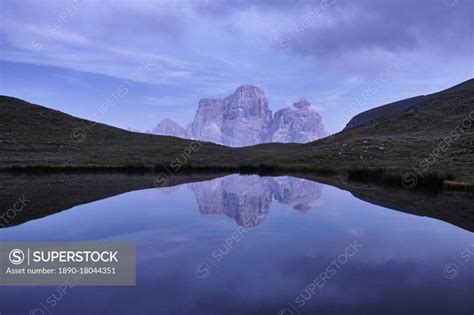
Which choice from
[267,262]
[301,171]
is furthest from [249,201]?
[301,171]

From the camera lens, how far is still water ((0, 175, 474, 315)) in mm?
9852

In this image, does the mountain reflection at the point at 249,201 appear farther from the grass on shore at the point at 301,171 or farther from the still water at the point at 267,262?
the grass on shore at the point at 301,171

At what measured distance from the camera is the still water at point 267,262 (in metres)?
9.85

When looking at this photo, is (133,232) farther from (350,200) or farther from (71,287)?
(350,200)

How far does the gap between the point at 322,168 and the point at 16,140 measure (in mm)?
65916

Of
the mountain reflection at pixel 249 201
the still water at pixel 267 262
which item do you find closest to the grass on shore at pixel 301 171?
the mountain reflection at pixel 249 201

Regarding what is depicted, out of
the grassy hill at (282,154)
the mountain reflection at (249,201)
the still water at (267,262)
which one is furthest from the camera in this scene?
the grassy hill at (282,154)

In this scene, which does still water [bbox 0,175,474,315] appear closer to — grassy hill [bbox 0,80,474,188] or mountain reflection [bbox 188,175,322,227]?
mountain reflection [bbox 188,175,322,227]

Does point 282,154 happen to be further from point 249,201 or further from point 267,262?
point 267,262

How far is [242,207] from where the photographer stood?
28547 millimetres

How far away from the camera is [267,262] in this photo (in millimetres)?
13906

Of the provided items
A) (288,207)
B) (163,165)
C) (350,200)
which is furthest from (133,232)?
(163,165)

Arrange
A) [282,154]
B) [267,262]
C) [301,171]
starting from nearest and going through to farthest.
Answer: [267,262] → [301,171] → [282,154]

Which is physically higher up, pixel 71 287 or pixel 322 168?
pixel 322 168
